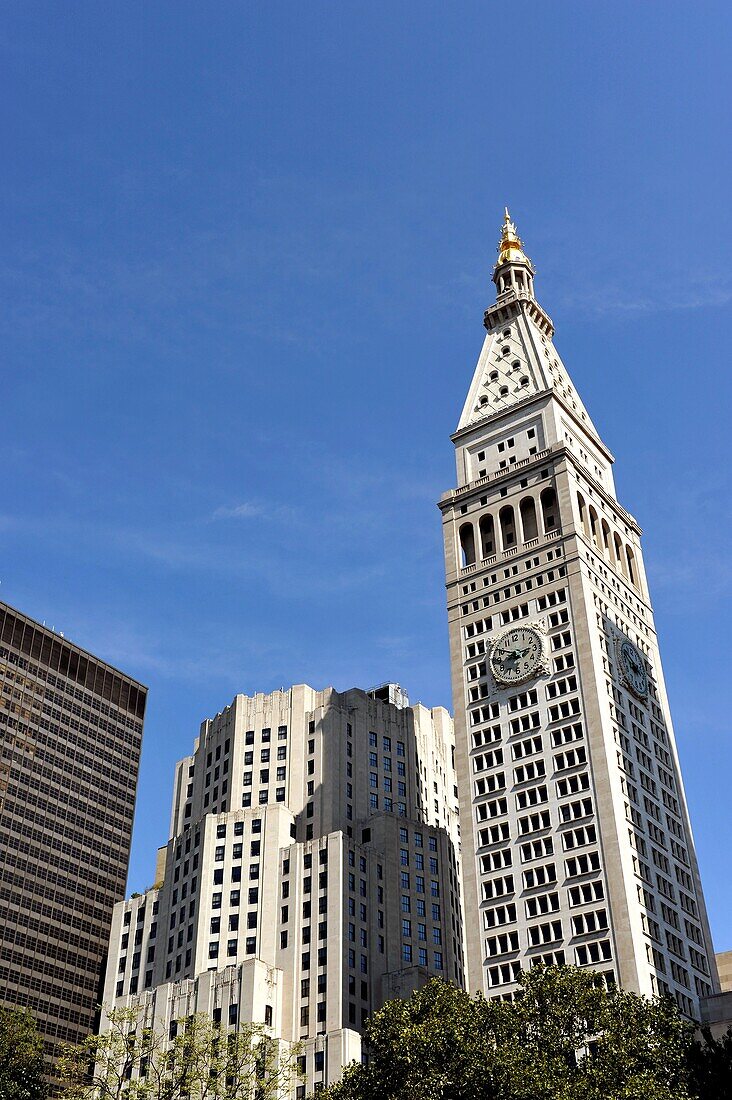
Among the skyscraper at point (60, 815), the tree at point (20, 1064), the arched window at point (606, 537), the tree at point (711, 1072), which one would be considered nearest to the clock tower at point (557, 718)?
the arched window at point (606, 537)

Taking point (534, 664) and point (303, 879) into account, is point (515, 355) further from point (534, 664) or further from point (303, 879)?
point (303, 879)

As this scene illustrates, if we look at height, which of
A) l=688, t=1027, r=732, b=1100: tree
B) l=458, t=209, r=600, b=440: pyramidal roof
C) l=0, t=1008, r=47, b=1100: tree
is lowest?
l=688, t=1027, r=732, b=1100: tree

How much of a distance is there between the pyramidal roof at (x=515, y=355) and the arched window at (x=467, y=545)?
15193 millimetres

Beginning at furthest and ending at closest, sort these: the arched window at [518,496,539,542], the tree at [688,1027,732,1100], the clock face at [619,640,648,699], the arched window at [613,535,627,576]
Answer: the arched window at [613,535,627,576] < the arched window at [518,496,539,542] < the clock face at [619,640,648,699] < the tree at [688,1027,732,1100]

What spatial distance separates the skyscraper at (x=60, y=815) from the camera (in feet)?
524

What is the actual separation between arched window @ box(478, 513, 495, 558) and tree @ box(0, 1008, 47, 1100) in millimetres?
63751

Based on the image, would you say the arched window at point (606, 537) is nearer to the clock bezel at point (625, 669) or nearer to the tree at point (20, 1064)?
the clock bezel at point (625, 669)

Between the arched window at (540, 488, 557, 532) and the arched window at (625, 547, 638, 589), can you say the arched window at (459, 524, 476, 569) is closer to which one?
the arched window at (540, 488, 557, 532)

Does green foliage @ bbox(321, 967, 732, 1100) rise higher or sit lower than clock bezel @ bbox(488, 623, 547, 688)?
lower

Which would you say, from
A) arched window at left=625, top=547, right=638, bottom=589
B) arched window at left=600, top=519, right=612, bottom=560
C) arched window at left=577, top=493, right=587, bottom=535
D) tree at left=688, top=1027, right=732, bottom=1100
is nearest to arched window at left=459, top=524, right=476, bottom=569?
arched window at left=577, top=493, right=587, bottom=535

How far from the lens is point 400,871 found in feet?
460

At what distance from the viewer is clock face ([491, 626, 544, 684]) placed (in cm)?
11869

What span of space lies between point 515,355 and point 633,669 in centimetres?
4569

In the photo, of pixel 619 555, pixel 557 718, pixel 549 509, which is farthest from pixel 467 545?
pixel 557 718
